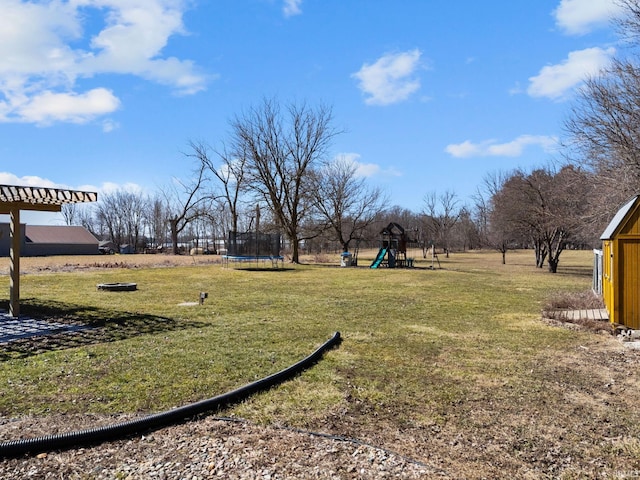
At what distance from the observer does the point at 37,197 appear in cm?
736

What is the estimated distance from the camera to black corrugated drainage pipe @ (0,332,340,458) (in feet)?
9.89

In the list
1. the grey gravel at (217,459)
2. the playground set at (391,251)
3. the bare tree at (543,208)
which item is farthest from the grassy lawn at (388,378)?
the playground set at (391,251)

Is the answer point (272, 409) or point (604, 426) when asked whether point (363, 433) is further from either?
point (604, 426)

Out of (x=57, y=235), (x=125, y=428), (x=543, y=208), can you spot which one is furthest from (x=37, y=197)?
(x=57, y=235)

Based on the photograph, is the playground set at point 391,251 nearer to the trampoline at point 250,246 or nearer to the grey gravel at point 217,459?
the trampoline at point 250,246

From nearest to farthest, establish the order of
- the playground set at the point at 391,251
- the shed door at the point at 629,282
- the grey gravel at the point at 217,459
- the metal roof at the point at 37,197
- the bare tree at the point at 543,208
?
the grey gravel at the point at 217,459 < the metal roof at the point at 37,197 < the shed door at the point at 629,282 < the bare tree at the point at 543,208 < the playground set at the point at 391,251

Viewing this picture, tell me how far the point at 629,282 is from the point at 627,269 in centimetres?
21

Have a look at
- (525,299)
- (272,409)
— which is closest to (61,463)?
(272,409)

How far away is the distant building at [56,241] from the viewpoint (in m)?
47.6

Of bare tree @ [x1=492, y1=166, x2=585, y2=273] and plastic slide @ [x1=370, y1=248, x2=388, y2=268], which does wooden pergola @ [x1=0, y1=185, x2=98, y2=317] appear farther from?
plastic slide @ [x1=370, y1=248, x2=388, y2=268]

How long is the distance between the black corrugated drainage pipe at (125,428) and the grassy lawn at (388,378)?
13 centimetres

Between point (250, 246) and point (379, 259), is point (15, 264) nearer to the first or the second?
point (250, 246)

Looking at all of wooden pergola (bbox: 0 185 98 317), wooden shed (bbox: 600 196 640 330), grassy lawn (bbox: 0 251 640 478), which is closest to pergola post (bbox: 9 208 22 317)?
wooden pergola (bbox: 0 185 98 317)

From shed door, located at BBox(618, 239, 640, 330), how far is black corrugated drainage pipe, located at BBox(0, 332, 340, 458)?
238 inches
